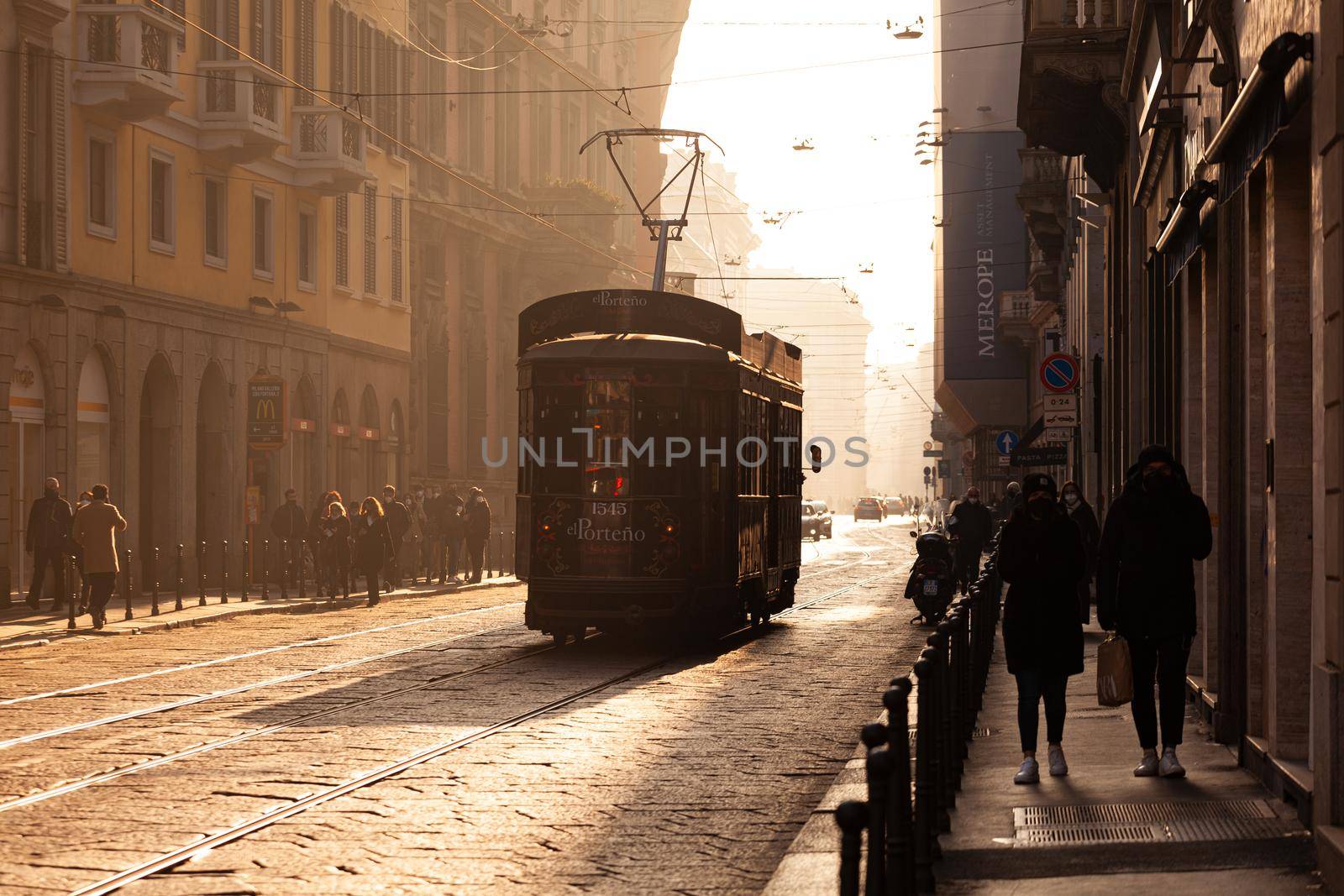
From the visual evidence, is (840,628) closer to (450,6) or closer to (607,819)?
(607,819)

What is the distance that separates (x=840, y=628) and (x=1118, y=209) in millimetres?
5968

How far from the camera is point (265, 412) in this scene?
105 ft

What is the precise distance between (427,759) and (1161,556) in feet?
13.9

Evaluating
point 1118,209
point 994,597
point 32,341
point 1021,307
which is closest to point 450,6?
point 1021,307

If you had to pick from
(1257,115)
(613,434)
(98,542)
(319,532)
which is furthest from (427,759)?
(319,532)

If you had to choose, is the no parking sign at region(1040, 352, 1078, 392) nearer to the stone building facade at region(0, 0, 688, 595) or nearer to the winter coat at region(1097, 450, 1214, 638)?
the stone building facade at region(0, 0, 688, 595)

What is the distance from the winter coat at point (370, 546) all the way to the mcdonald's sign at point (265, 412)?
1886mm

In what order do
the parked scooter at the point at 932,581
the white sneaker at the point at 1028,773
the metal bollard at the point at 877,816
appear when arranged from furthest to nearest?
the parked scooter at the point at 932,581, the white sneaker at the point at 1028,773, the metal bollard at the point at 877,816

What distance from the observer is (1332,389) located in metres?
7.95

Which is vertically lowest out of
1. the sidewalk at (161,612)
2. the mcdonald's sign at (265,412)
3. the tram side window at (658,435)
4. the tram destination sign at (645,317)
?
the sidewalk at (161,612)

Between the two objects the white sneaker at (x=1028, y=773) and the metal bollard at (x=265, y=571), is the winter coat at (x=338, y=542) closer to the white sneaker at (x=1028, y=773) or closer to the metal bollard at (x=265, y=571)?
the metal bollard at (x=265, y=571)

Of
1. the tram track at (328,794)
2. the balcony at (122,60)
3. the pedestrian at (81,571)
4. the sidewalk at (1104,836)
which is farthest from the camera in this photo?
the balcony at (122,60)

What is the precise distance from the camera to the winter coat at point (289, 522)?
111 ft

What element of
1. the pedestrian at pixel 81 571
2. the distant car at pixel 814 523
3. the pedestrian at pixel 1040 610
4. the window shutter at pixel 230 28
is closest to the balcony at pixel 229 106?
the window shutter at pixel 230 28
